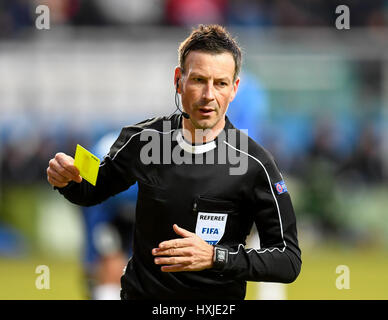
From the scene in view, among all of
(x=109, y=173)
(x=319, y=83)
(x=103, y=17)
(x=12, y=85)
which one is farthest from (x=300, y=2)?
(x=109, y=173)

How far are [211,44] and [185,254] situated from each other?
1034mm

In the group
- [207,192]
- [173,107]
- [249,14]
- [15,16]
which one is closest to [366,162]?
[173,107]

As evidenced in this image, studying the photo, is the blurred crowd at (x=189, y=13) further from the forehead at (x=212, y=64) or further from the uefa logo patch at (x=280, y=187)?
the uefa logo patch at (x=280, y=187)

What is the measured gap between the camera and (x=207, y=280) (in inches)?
150

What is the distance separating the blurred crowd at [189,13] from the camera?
13.8 meters

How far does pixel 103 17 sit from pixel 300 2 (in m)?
3.84

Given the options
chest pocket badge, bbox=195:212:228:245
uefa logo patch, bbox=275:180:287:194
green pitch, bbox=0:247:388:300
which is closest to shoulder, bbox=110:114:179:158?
chest pocket badge, bbox=195:212:228:245

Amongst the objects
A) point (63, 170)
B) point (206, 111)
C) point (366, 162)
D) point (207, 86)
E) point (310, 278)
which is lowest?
point (310, 278)

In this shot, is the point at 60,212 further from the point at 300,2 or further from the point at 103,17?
the point at 300,2

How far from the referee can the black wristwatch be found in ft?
0.06

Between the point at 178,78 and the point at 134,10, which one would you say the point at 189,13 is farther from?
the point at 178,78

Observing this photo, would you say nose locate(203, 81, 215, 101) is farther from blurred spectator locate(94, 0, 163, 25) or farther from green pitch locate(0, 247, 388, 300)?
blurred spectator locate(94, 0, 163, 25)

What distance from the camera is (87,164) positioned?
3869mm

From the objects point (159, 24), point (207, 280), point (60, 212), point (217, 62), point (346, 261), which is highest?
point (159, 24)
